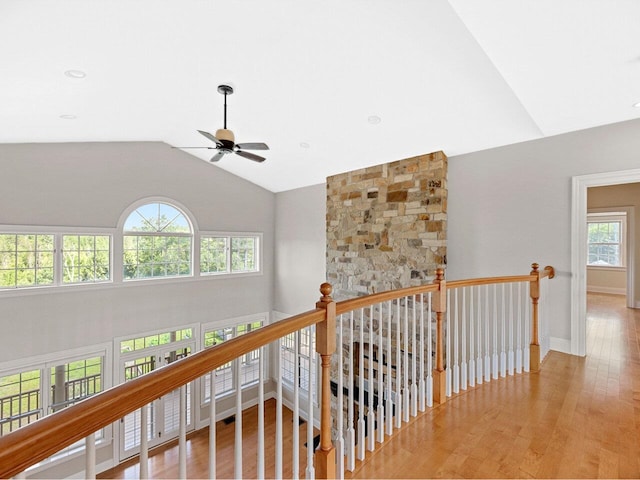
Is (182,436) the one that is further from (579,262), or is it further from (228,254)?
(228,254)

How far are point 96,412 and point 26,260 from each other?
592cm

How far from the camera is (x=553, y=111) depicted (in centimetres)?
345

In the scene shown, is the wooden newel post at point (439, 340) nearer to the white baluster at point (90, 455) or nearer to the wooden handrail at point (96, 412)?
the wooden handrail at point (96, 412)

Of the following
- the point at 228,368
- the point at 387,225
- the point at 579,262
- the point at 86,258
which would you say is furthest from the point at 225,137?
the point at 228,368

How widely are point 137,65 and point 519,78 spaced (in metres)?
3.61

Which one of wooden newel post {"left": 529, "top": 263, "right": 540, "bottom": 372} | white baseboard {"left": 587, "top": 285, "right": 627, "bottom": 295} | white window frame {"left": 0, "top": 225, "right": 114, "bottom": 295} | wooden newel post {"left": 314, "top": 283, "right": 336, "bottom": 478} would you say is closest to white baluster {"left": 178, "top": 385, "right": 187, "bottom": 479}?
wooden newel post {"left": 314, "top": 283, "right": 336, "bottom": 478}

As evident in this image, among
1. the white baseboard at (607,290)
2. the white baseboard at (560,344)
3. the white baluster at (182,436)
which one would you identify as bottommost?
the white baseboard at (560,344)

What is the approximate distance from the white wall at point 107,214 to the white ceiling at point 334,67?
0.66 m

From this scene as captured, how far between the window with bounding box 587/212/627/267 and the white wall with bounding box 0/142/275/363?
7805 mm

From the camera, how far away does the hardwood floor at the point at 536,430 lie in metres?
1.92

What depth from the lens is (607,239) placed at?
7355mm

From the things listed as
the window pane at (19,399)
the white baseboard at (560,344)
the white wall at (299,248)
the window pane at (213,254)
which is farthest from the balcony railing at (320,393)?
the window pane at (213,254)

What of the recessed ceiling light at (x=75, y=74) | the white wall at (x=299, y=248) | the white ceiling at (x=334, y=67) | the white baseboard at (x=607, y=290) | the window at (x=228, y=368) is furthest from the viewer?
the white baseboard at (x=607, y=290)

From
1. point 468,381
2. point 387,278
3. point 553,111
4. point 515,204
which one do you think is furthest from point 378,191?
point 468,381
